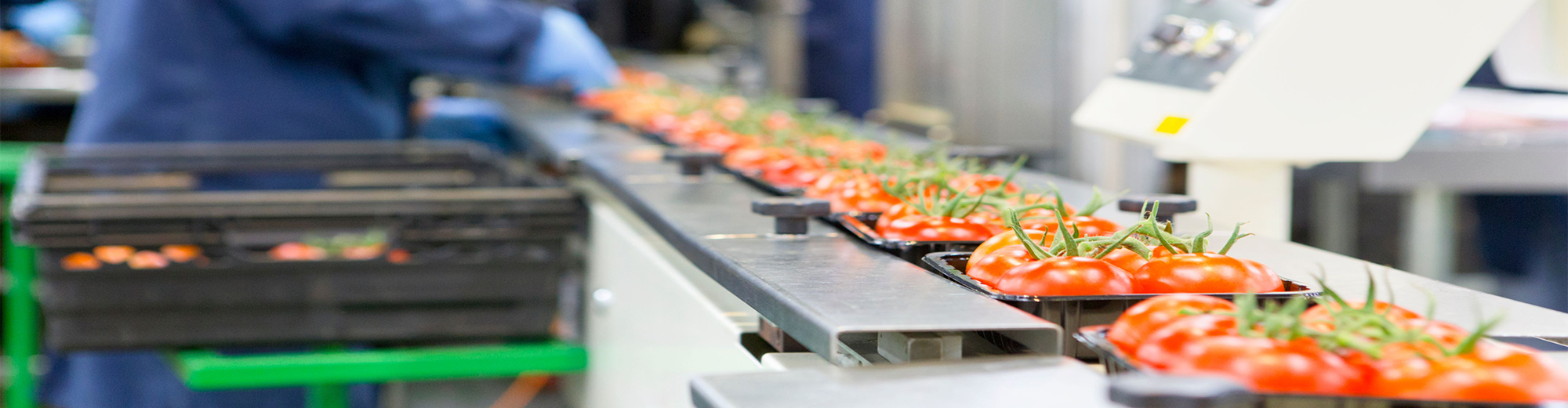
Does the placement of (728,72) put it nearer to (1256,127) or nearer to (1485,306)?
(1256,127)

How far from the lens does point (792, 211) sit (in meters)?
1.44

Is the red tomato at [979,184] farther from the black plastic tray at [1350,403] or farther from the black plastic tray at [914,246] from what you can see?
the black plastic tray at [1350,403]

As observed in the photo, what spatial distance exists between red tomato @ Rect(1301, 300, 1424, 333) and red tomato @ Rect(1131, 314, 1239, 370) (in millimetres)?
49

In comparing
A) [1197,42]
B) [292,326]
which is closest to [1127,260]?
[1197,42]

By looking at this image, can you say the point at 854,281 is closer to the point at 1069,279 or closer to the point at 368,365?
the point at 1069,279

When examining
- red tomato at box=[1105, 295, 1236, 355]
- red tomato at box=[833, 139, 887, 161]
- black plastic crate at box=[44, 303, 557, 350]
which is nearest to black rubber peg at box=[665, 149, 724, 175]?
red tomato at box=[833, 139, 887, 161]

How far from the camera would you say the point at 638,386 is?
78.1 inches

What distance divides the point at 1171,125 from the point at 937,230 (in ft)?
1.30

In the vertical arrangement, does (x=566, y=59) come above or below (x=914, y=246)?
above

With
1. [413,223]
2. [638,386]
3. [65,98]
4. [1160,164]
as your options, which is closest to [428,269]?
[413,223]

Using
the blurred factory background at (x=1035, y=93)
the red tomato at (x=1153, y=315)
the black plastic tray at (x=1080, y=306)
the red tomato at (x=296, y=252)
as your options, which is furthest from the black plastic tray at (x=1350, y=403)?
the red tomato at (x=296, y=252)

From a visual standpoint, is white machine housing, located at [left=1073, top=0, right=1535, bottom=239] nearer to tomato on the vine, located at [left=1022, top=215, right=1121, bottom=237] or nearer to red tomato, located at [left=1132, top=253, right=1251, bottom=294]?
tomato on the vine, located at [left=1022, top=215, right=1121, bottom=237]

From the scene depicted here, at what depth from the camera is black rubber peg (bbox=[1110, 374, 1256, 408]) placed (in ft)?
2.20

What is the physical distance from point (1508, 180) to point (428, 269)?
260cm
